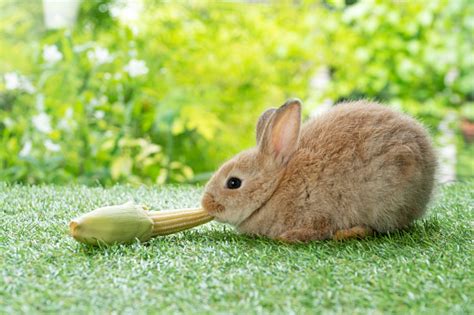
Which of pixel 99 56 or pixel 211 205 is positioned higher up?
pixel 99 56

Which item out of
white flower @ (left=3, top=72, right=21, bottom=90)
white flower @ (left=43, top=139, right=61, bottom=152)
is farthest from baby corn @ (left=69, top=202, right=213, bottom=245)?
white flower @ (left=3, top=72, right=21, bottom=90)

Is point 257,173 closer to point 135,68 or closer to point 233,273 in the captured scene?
point 233,273

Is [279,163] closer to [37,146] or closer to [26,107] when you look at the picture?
[37,146]

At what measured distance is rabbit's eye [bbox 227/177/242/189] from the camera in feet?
A: 5.99

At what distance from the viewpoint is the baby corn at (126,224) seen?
1.56 m

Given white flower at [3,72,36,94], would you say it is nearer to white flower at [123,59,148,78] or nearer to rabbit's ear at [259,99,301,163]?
white flower at [123,59,148,78]

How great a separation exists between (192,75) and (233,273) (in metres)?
3.11

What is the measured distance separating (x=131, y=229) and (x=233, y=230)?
380 mm

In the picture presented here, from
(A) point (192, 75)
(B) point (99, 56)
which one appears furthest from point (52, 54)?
(A) point (192, 75)

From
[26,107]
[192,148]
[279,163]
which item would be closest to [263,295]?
[279,163]

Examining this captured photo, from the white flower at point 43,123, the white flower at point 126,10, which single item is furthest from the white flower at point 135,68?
the white flower at point 126,10

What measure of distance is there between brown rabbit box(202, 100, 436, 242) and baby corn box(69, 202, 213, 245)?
0.09 m

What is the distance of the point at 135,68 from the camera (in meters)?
3.63

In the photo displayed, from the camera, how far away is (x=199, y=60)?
14.3 feet
